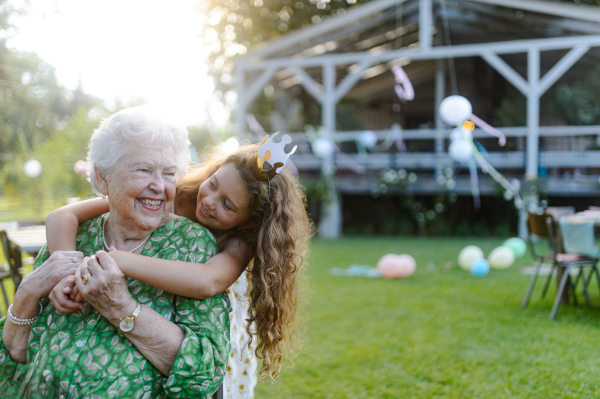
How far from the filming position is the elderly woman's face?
163 cm

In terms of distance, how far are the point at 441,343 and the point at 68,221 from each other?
10.3 feet

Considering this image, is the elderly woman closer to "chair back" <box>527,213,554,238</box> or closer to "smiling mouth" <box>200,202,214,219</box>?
"smiling mouth" <box>200,202,214,219</box>

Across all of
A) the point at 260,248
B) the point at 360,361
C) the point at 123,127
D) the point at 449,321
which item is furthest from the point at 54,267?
the point at 449,321

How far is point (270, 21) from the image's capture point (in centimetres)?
1542

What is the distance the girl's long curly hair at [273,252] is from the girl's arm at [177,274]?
208 mm

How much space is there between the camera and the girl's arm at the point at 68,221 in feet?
5.52

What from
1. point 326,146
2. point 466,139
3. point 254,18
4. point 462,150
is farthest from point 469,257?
point 254,18

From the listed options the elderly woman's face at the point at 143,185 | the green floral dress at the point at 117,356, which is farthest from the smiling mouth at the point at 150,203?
the green floral dress at the point at 117,356

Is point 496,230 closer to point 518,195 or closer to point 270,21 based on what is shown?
point 518,195

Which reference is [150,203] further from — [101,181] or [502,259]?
[502,259]

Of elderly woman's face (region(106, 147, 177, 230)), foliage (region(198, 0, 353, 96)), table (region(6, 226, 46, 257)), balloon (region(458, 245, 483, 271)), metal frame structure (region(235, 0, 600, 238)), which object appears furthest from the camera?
foliage (region(198, 0, 353, 96))

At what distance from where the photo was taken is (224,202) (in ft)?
6.09

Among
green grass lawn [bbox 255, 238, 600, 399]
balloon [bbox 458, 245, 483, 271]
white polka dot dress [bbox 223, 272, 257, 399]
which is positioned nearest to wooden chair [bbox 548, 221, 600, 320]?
green grass lawn [bbox 255, 238, 600, 399]

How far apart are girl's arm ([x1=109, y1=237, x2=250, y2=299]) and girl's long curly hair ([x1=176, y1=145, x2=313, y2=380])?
0.68 ft
